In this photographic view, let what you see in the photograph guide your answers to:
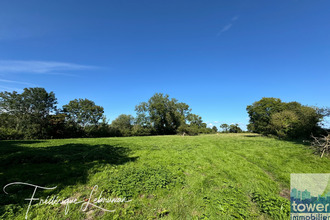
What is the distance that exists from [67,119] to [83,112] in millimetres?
7096

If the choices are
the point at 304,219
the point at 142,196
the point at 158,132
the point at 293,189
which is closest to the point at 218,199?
the point at 304,219

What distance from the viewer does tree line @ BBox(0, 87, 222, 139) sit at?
33.6 metres

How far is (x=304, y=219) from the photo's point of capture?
170 inches

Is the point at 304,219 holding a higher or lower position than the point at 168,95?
lower

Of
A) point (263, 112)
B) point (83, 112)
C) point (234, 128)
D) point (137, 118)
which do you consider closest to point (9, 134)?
point (83, 112)

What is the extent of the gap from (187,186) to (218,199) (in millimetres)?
1518

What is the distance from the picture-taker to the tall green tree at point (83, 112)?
49.5 m

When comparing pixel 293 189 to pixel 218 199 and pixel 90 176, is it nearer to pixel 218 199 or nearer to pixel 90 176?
pixel 218 199

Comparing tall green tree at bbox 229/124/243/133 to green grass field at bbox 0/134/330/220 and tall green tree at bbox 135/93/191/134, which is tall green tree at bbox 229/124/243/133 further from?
green grass field at bbox 0/134/330/220

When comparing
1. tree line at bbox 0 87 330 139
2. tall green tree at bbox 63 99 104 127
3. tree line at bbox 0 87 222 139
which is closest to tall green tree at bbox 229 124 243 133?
tree line at bbox 0 87 330 139

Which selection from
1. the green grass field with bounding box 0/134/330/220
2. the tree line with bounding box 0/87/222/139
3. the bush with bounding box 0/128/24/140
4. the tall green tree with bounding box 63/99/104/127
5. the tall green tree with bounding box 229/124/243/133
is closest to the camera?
the green grass field with bounding box 0/134/330/220

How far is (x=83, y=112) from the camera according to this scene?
5078 centimetres

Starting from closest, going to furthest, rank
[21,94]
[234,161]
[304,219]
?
1. [304,219]
2. [234,161]
3. [21,94]

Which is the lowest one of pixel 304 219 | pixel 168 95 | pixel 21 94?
pixel 304 219
